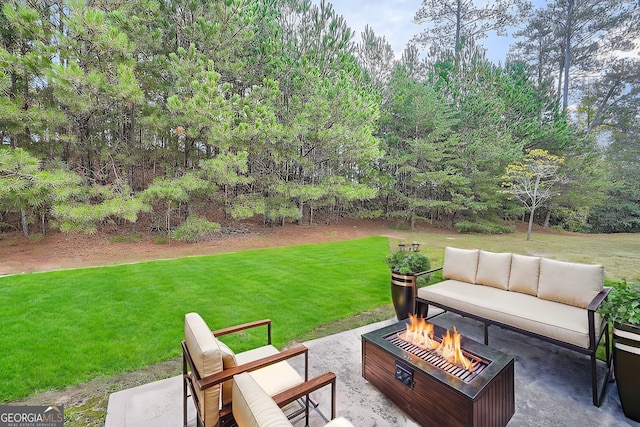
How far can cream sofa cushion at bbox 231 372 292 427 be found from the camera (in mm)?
841

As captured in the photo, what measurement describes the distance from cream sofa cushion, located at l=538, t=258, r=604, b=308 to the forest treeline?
6953 millimetres

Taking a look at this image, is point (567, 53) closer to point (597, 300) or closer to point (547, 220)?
point (547, 220)

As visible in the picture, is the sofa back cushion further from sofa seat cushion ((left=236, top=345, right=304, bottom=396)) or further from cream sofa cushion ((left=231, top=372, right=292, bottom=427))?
cream sofa cushion ((left=231, top=372, right=292, bottom=427))

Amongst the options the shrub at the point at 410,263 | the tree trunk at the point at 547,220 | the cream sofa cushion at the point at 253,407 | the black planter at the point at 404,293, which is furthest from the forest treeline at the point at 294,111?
the cream sofa cushion at the point at 253,407

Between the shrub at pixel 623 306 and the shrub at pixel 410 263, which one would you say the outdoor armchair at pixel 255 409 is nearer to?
the shrub at pixel 623 306

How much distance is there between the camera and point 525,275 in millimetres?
2758

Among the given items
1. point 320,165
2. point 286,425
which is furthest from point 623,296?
point 320,165

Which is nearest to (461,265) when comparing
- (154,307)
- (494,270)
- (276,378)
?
(494,270)

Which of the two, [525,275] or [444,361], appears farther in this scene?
[525,275]

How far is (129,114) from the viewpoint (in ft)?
28.4

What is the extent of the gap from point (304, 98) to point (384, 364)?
9.35 metres

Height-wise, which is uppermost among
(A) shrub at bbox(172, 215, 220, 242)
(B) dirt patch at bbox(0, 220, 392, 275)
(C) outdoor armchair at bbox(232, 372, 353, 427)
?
(C) outdoor armchair at bbox(232, 372, 353, 427)

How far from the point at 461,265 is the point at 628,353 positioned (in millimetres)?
1516
